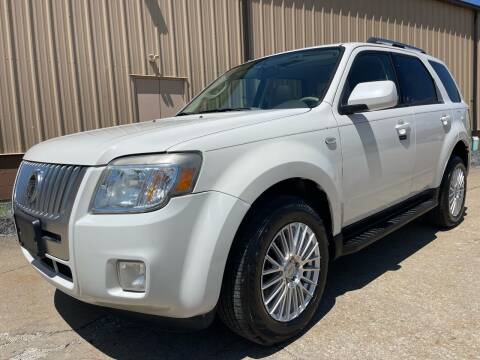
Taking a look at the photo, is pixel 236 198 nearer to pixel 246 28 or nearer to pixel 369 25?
pixel 246 28

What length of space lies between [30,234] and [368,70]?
274 cm

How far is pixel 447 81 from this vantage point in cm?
504

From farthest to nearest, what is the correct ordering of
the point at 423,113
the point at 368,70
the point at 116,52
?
the point at 116,52 < the point at 423,113 < the point at 368,70

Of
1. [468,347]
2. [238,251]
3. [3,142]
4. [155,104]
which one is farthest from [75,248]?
[155,104]

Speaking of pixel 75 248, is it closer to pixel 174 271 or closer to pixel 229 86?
pixel 174 271

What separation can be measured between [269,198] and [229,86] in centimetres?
172

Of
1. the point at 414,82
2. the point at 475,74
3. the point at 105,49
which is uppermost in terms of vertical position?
the point at 105,49

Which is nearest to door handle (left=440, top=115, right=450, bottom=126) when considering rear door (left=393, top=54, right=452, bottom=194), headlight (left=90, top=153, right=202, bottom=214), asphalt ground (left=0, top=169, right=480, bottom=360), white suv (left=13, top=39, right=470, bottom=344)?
rear door (left=393, top=54, right=452, bottom=194)

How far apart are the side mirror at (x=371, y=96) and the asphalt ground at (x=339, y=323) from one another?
1.37m

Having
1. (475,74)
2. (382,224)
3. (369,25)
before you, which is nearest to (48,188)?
(382,224)

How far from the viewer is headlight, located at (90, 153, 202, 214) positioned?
2.13m

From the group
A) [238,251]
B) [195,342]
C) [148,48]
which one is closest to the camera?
[238,251]

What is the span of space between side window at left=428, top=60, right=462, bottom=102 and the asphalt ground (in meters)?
→ 1.83

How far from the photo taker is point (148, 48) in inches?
302
